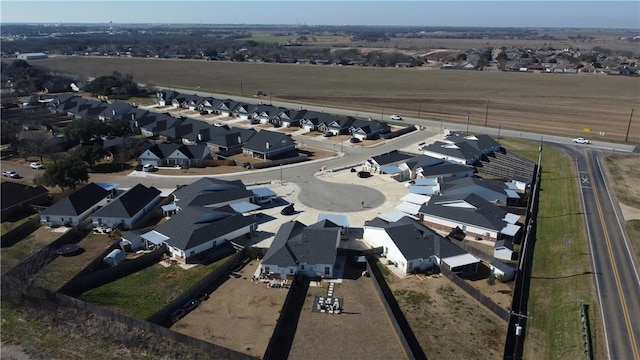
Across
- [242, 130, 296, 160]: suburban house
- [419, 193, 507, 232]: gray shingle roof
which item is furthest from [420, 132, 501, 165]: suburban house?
[242, 130, 296, 160]: suburban house

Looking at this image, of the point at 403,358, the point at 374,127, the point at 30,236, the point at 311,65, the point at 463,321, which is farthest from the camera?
the point at 311,65

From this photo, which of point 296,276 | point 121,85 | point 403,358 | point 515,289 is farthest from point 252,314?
point 121,85

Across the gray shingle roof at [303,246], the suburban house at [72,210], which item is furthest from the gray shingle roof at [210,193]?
the gray shingle roof at [303,246]

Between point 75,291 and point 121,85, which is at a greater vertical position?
point 121,85

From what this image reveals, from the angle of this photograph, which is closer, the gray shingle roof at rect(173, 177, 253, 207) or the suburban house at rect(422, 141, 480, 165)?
the gray shingle roof at rect(173, 177, 253, 207)

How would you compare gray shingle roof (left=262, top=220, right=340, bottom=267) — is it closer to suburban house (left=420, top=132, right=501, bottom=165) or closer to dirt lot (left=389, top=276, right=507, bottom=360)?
dirt lot (left=389, top=276, right=507, bottom=360)

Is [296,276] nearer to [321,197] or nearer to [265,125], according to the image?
[321,197]

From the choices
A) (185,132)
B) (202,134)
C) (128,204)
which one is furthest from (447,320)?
(185,132)
